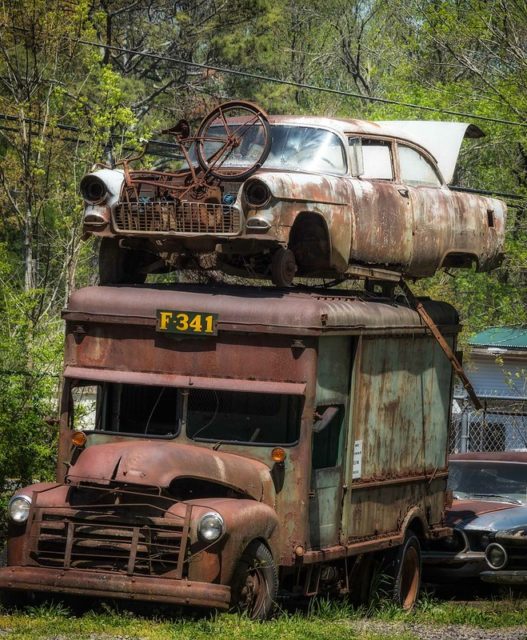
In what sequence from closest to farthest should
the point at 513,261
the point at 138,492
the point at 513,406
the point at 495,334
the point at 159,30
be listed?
1. the point at 138,492
2. the point at 513,261
3. the point at 513,406
4. the point at 495,334
5. the point at 159,30

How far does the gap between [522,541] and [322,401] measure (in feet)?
11.8

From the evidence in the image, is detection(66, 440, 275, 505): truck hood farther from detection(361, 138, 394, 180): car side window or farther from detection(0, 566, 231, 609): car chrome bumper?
detection(361, 138, 394, 180): car side window

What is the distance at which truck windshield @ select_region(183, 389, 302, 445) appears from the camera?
423 inches

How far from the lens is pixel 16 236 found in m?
30.7

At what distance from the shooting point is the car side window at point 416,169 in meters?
12.9

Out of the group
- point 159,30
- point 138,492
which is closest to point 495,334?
point 159,30

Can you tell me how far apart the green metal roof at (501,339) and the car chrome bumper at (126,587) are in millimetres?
20614

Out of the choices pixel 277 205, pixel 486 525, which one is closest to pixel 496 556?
pixel 486 525

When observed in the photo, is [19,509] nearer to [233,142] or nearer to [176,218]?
[176,218]

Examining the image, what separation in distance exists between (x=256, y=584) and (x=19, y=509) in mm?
1807

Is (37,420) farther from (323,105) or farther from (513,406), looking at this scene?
(323,105)

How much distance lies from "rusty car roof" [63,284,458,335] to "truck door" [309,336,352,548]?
0.77 ft

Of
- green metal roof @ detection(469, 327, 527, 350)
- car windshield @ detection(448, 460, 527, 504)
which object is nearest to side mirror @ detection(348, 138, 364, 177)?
car windshield @ detection(448, 460, 527, 504)

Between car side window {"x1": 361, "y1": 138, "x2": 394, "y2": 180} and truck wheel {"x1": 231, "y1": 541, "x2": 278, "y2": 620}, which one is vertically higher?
car side window {"x1": 361, "y1": 138, "x2": 394, "y2": 180}
